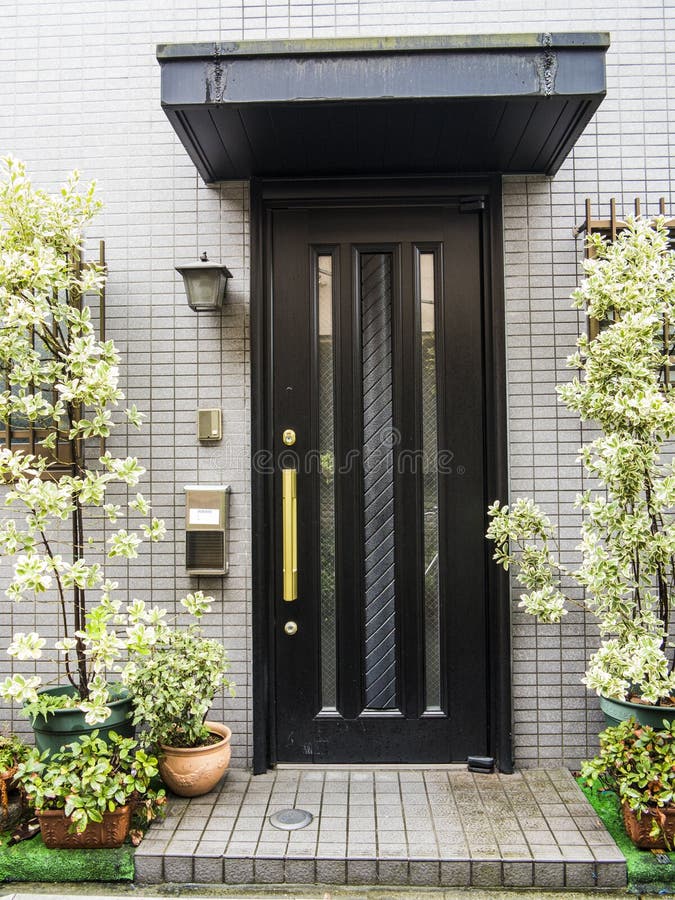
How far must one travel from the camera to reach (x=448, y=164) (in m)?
3.67

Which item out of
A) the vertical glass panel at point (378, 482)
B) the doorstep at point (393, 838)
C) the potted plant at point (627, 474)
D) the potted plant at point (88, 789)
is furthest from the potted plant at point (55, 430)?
the potted plant at point (627, 474)

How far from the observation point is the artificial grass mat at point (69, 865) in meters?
2.90

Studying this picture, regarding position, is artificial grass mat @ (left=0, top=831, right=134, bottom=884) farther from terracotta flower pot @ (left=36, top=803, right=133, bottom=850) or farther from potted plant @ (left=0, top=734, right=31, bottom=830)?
potted plant @ (left=0, top=734, right=31, bottom=830)

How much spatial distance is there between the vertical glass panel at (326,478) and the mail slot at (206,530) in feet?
1.74

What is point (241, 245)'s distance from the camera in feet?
12.4

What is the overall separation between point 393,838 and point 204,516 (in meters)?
1.73

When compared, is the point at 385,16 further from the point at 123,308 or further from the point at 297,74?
the point at 123,308

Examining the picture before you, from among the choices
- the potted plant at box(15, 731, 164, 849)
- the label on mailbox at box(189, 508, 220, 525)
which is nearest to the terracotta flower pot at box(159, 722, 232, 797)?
the potted plant at box(15, 731, 164, 849)

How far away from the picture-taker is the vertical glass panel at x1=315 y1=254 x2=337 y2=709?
3.77 meters

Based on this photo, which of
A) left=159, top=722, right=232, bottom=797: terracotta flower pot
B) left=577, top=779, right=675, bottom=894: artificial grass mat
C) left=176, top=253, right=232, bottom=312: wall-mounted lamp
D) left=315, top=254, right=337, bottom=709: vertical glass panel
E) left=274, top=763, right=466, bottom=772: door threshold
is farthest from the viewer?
left=315, top=254, right=337, bottom=709: vertical glass panel

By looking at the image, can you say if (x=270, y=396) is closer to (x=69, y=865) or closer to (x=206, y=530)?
(x=206, y=530)

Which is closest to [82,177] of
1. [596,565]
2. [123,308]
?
[123,308]

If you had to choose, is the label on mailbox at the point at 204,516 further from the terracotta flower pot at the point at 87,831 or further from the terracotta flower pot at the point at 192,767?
the terracotta flower pot at the point at 87,831

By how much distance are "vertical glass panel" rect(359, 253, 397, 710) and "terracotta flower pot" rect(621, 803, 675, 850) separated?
1.25m
